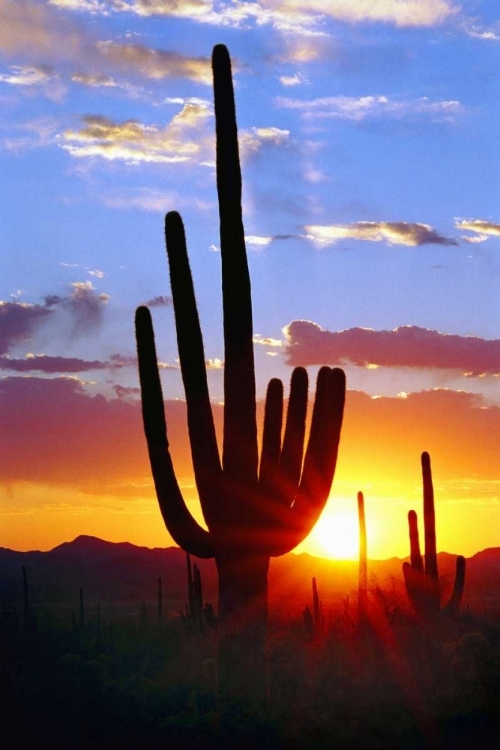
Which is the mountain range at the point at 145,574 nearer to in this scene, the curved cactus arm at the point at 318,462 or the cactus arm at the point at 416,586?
the cactus arm at the point at 416,586

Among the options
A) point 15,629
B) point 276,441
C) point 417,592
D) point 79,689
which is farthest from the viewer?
point 15,629

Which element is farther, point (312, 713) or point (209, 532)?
point (312, 713)

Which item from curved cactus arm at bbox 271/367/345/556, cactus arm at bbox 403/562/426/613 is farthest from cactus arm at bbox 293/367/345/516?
cactus arm at bbox 403/562/426/613

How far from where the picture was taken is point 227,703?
14516mm

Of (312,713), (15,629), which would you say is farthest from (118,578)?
(312,713)

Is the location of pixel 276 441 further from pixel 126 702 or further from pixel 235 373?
pixel 126 702

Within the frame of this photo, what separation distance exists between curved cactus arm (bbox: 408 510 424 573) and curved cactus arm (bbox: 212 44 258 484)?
48.3ft

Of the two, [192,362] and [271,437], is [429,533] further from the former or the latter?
[192,362]

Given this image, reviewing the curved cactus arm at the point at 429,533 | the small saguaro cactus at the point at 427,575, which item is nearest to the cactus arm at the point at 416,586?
the small saguaro cactus at the point at 427,575

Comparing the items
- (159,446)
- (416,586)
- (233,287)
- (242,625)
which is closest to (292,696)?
(242,625)

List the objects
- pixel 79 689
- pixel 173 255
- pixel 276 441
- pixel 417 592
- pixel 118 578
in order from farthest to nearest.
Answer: pixel 118 578
pixel 417 592
pixel 79 689
pixel 276 441
pixel 173 255

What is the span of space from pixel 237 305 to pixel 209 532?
3.22m

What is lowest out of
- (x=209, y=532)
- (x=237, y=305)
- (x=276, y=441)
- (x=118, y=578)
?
(x=118, y=578)

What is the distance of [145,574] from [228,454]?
118m
